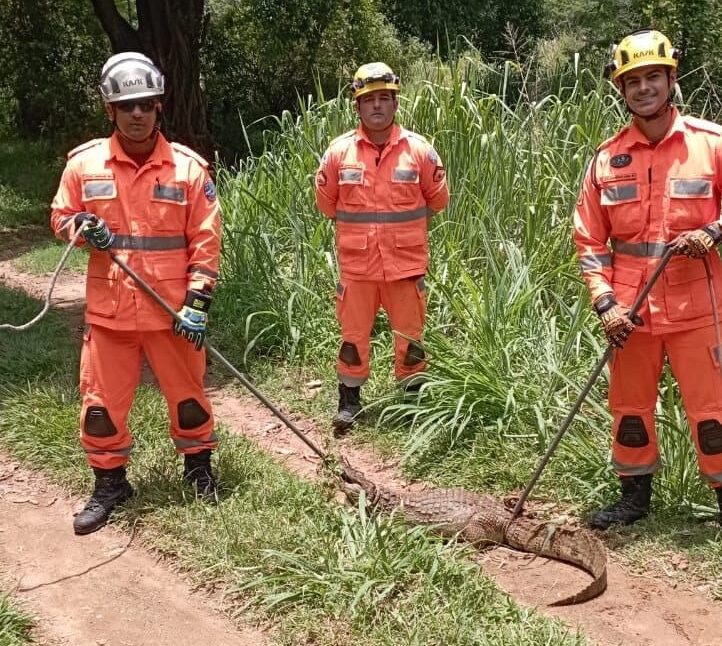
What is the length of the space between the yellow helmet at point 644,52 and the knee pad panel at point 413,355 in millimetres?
1962

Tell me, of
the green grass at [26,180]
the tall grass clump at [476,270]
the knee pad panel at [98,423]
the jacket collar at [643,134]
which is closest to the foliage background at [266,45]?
the green grass at [26,180]

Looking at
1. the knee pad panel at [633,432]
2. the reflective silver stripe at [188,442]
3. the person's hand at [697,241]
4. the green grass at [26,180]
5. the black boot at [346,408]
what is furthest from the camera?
the green grass at [26,180]

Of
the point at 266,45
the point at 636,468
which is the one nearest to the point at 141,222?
the point at 636,468

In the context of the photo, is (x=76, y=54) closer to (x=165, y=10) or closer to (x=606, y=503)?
(x=165, y=10)

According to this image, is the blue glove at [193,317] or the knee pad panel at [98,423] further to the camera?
the knee pad panel at [98,423]

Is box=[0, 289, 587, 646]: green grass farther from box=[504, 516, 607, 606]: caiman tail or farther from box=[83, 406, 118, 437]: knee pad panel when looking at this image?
box=[83, 406, 118, 437]: knee pad panel

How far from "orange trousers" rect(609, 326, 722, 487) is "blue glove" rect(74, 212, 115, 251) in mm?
2098

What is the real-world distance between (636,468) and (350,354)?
173 centimetres

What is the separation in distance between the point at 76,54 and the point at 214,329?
381 inches

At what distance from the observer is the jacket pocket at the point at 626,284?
3.24 meters

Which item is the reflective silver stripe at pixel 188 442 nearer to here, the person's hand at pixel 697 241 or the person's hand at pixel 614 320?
Answer: the person's hand at pixel 614 320

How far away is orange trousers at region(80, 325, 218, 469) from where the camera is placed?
3.58 metres

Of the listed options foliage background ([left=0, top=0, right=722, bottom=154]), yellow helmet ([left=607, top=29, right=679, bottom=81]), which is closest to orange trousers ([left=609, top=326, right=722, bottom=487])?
yellow helmet ([left=607, top=29, right=679, bottom=81])

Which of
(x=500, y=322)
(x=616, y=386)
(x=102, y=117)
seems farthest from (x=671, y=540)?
(x=102, y=117)
